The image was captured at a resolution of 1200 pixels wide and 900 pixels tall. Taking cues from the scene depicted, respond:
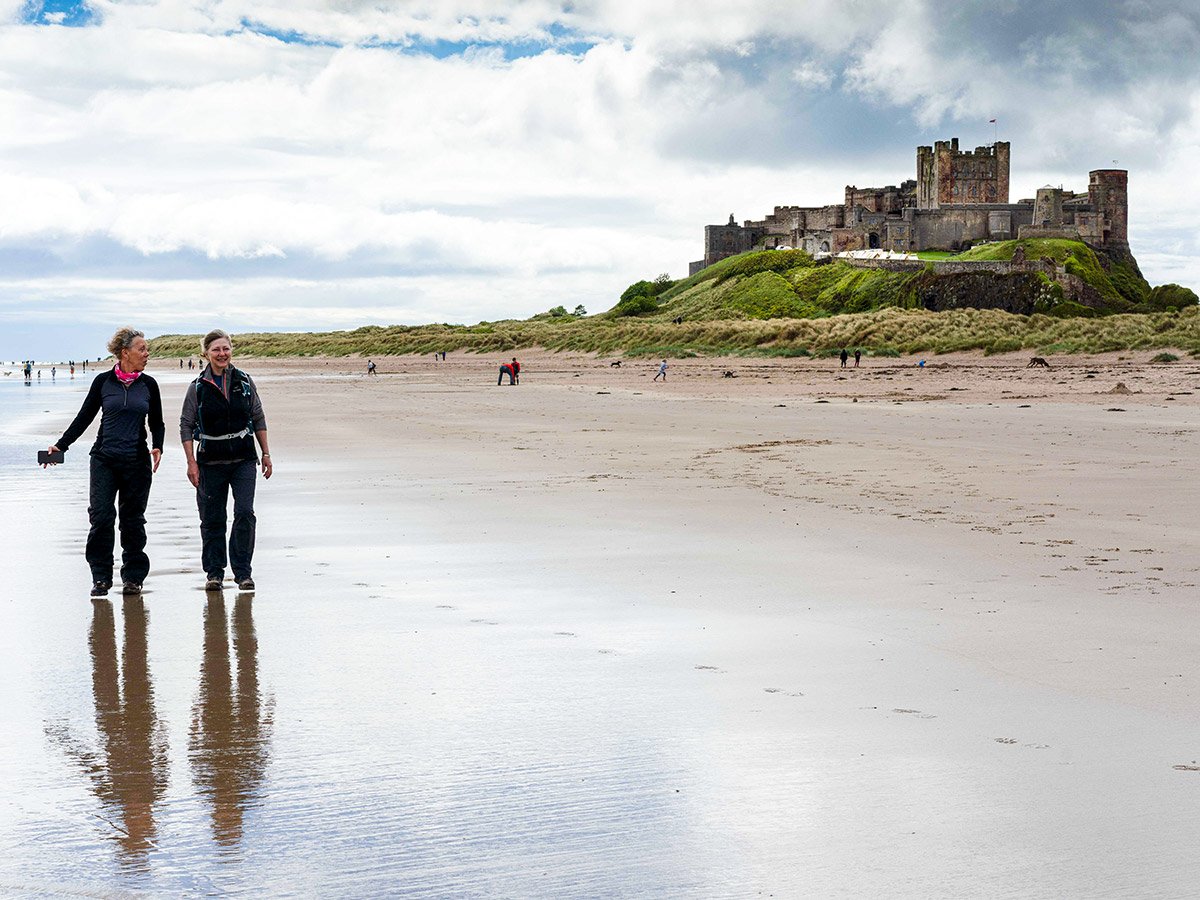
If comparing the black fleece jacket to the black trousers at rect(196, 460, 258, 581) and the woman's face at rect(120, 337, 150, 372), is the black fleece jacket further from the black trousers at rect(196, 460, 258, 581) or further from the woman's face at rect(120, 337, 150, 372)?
the black trousers at rect(196, 460, 258, 581)

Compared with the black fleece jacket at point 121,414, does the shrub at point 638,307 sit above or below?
above

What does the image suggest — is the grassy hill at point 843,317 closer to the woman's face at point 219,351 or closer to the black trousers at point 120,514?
the woman's face at point 219,351

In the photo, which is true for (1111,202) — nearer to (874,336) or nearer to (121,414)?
(874,336)

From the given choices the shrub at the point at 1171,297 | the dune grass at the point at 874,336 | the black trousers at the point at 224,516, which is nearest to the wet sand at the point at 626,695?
the black trousers at the point at 224,516

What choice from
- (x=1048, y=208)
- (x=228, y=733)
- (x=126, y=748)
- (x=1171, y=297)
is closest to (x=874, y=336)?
(x=1171, y=297)

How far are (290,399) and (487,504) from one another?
24.2 meters

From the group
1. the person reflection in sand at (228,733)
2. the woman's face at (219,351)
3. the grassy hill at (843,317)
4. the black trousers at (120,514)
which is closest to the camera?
the person reflection in sand at (228,733)

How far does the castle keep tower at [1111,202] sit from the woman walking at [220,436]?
10519cm

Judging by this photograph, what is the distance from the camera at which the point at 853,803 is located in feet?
13.2

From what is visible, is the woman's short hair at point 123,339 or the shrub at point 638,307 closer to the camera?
the woman's short hair at point 123,339

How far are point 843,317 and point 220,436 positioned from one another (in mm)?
59378

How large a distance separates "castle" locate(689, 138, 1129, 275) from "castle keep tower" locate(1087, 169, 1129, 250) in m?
0.08

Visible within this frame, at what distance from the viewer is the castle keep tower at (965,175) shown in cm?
11756

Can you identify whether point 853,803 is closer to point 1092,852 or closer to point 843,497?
point 1092,852
